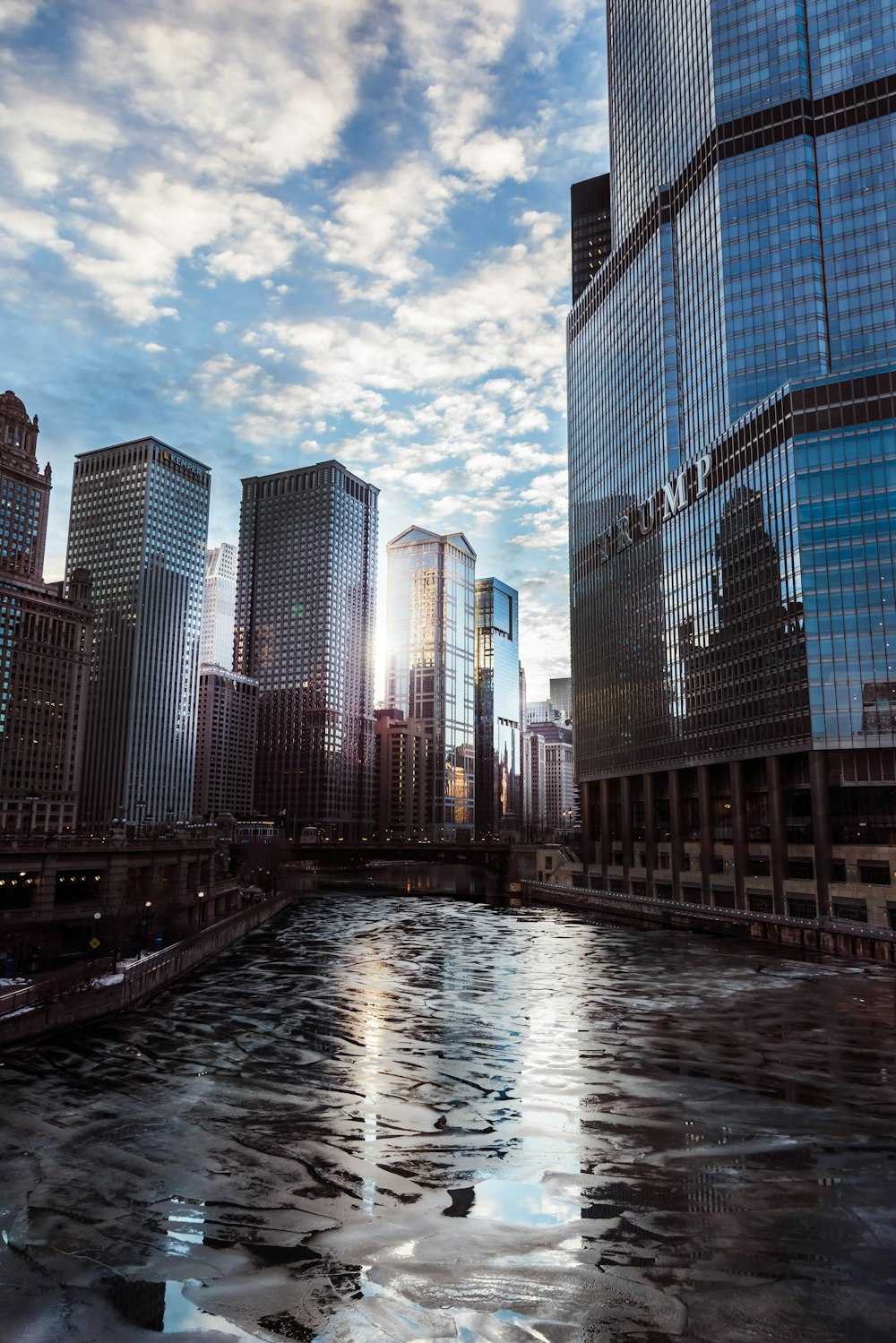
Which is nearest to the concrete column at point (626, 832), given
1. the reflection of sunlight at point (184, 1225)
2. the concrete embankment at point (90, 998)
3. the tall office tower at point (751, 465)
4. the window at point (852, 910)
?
the tall office tower at point (751, 465)

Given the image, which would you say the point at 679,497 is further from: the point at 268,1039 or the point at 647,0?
the point at 268,1039

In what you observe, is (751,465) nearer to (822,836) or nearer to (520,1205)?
(822,836)

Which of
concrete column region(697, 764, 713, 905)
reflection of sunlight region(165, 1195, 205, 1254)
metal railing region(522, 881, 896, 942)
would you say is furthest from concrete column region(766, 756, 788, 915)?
reflection of sunlight region(165, 1195, 205, 1254)

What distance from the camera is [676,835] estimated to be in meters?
143

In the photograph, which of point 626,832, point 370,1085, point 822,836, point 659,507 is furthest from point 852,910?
point 370,1085

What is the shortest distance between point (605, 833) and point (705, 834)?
43.2 metres

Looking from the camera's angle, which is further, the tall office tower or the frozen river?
the tall office tower

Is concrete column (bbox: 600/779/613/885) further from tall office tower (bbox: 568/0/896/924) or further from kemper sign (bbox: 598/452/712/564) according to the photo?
kemper sign (bbox: 598/452/712/564)

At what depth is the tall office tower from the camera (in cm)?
11144

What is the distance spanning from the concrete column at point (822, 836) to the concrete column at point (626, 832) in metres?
54.1

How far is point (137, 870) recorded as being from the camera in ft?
421

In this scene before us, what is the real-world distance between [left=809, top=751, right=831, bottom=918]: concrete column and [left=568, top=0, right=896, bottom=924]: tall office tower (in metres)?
0.25

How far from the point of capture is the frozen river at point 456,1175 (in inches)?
801

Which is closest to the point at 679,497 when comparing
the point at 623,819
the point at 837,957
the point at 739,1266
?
the point at 623,819
